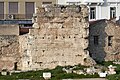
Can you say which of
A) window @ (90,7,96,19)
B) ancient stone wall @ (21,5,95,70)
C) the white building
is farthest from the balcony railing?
ancient stone wall @ (21,5,95,70)

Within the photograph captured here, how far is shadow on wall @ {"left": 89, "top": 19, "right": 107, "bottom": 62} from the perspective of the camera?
41.8 meters

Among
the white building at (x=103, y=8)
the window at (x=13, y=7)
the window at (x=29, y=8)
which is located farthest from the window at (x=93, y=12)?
the window at (x=13, y=7)

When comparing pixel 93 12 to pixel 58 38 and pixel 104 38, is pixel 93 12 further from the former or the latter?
pixel 58 38

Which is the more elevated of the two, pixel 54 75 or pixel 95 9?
pixel 95 9

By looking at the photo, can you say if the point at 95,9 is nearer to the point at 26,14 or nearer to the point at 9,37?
the point at 26,14

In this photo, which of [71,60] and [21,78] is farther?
[71,60]

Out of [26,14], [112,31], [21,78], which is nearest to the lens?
[21,78]

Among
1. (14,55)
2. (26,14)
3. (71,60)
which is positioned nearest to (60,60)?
(71,60)

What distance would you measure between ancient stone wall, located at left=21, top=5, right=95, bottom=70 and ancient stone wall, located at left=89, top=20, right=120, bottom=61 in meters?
2.13

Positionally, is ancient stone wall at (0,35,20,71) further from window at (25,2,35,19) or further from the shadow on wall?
window at (25,2,35,19)

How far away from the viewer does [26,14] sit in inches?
2181

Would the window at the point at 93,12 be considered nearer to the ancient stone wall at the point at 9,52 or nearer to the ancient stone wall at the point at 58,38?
the ancient stone wall at the point at 58,38

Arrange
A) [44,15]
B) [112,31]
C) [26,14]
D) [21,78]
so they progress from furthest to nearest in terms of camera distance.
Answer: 1. [26,14]
2. [112,31]
3. [44,15]
4. [21,78]

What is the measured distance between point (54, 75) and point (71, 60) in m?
4.80
